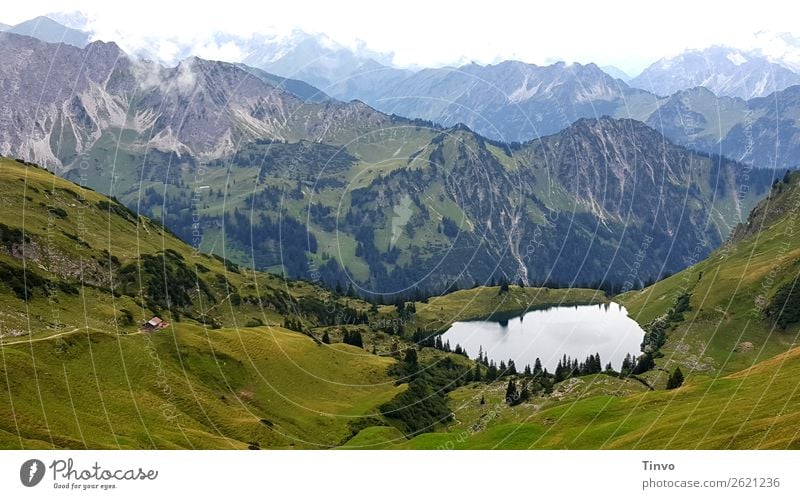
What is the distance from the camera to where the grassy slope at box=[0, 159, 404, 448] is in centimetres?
7075

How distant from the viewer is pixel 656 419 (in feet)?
250

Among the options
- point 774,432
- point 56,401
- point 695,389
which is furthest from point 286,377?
point 774,432
